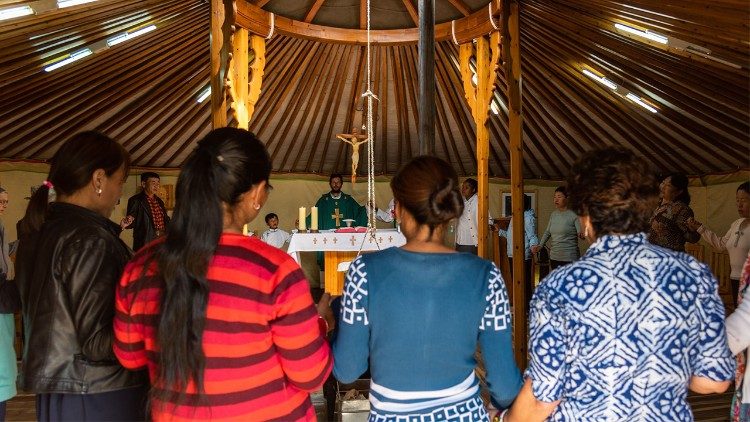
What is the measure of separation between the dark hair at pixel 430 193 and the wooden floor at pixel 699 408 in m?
2.73

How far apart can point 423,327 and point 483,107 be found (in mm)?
4153

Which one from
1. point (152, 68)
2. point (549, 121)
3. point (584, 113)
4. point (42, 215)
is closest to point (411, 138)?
point (549, 121)

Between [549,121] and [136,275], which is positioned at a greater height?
[549,121]

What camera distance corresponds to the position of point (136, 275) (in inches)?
48.6

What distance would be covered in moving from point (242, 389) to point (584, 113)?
21.9 ft

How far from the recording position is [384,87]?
23.6 feet

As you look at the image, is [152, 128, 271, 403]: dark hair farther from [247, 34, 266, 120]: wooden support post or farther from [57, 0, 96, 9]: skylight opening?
[247, 34, 266, 120]: wooden support post

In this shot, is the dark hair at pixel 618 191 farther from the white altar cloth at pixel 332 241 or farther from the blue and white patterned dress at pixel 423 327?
the white altar cloth at pixel 332 241

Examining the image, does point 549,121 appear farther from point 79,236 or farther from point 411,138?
point 79,236

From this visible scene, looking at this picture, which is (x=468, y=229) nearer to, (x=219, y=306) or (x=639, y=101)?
(x=639, y=101)

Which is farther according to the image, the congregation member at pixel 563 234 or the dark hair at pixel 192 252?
the congregation member at pixel 563 234

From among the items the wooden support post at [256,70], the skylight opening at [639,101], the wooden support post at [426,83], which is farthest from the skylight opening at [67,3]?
the skylight opening at [639,101]

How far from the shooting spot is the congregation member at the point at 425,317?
1291 millimetres

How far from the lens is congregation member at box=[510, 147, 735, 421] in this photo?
1.20 m
